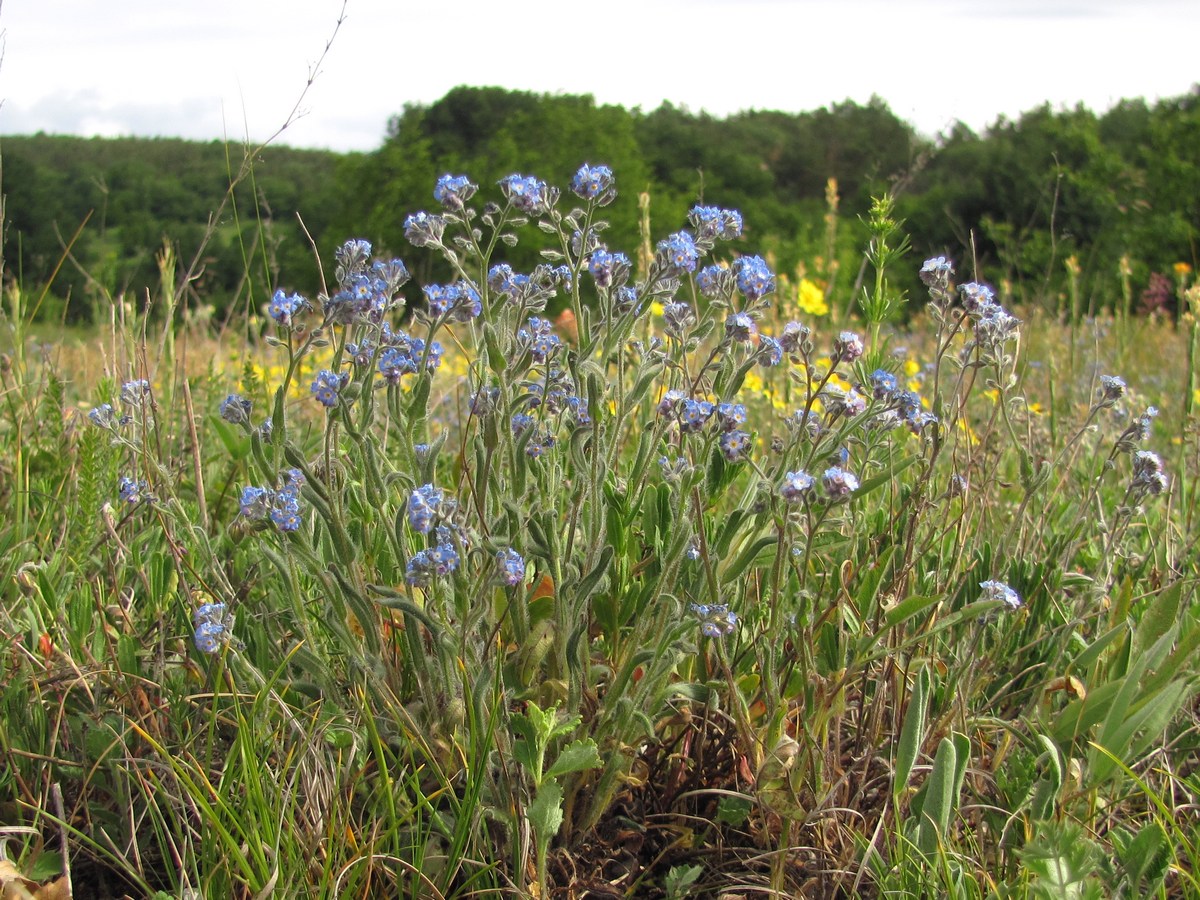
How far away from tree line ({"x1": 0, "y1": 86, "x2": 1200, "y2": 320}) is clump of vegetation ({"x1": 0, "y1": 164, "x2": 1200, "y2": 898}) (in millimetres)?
13205

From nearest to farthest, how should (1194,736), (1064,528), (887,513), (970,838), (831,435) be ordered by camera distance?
(970,838)
(831,435)
(1194,736)
(887,513)
(1064,528)

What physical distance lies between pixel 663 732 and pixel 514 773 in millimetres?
331

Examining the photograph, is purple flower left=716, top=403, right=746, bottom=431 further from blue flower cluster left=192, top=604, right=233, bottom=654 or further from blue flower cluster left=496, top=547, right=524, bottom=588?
blue flower cluster left=192, top=604, right=233, bottom=654

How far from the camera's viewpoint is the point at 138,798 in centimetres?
171

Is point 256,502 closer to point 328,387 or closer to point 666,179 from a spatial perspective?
point 328,387

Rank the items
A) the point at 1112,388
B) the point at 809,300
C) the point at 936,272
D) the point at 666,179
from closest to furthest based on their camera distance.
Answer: the point at 936,272
the point at 1112,388
the point at 809,300
the point at 666,179

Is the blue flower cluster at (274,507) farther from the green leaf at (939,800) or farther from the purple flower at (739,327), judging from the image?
the green leaf at (939,800)

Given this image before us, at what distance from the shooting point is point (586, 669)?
1671mm

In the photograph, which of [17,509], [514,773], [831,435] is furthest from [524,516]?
[17,509]

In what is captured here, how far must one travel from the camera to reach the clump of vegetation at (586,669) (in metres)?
1.47

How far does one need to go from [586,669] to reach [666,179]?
4038 centimetres

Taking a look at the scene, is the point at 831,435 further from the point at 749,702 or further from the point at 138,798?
the point at 138,798

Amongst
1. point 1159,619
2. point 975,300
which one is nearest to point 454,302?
point 975,300

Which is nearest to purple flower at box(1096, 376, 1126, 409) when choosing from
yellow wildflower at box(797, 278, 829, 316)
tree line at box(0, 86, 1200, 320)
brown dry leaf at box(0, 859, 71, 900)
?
brown dry leaf at box(0, 859, 71, 900)
